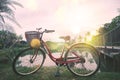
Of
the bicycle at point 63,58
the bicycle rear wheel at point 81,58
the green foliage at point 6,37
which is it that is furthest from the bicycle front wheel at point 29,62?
the green foliage at point 6,37

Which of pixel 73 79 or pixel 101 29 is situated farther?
pixel 101 29

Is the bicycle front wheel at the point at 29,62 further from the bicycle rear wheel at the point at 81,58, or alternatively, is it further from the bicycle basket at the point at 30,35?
the bicycle rear wheel at the point at 81,58

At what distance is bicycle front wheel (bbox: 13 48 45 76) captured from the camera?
240 inches

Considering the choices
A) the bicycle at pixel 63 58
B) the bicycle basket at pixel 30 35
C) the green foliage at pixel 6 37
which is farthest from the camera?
the green foliage at pixel 6 37

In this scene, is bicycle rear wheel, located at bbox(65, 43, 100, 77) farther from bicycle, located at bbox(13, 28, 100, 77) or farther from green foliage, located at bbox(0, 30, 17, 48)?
green foliage, located at bbox(0, 30, 17, 48)

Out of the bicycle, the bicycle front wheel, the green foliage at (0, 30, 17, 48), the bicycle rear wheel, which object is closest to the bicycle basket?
the bicycle

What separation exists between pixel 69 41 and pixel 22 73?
5.23 ft

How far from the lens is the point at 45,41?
20.5 feet

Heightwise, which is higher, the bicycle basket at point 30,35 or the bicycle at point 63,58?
the bicycle basket at point 30,35

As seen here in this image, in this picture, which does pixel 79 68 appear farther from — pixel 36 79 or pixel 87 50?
pixel 36 79

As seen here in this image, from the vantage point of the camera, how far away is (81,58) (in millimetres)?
6270

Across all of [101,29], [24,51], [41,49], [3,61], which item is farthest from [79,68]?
[101,29]

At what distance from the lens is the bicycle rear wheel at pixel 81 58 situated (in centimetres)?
604

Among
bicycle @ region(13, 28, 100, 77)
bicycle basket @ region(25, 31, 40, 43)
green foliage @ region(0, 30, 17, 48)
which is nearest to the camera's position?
bicycle basket @ region(25, 31, 40, 43)
